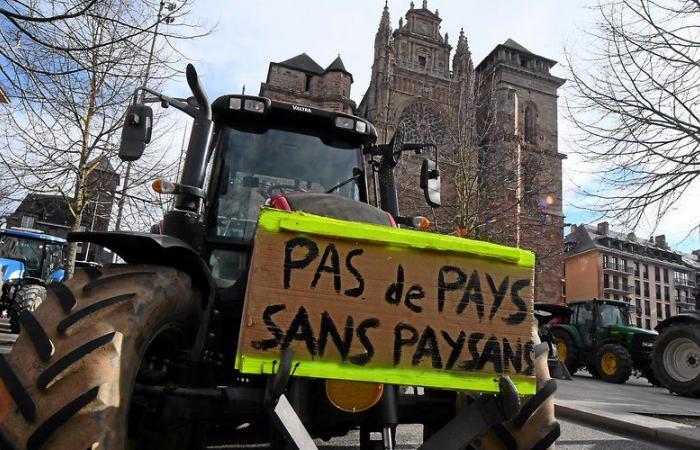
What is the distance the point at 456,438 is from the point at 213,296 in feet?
4.20

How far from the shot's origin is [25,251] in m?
13.8

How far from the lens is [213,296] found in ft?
7.70

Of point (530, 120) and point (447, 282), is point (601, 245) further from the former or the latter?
point (447, 282)

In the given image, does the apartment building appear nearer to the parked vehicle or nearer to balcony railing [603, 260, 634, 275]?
balcony railing [603, 260, 634, 275]

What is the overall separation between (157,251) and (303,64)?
43.2 m

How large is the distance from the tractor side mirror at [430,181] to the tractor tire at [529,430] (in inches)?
73.6

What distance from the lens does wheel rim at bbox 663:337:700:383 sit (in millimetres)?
9523

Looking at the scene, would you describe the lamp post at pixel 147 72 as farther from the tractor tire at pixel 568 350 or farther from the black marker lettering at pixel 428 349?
the tractor tire at pixel 568 350

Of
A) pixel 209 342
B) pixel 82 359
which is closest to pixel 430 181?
pixel 209 342

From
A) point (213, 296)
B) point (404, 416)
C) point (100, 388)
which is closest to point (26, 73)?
point (213, 296)

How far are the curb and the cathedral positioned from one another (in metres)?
11.0

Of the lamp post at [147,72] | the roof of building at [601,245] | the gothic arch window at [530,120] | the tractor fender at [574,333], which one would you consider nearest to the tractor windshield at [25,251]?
the lamp post at [147,72]

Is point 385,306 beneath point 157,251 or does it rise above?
beneath

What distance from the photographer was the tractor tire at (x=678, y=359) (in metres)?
9.48
